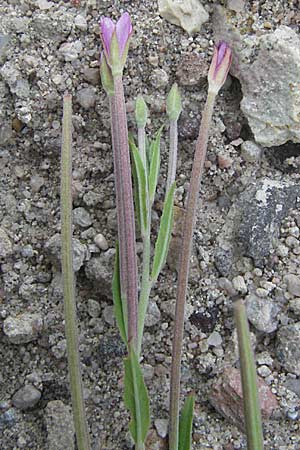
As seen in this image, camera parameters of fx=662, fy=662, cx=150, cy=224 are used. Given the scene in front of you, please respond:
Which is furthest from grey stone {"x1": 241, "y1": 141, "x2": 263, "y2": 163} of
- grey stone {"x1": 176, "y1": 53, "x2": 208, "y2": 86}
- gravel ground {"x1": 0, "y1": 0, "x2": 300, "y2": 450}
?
grey stone {"x1": 176, "y1": 53, "x2": 208, "y2": 86}

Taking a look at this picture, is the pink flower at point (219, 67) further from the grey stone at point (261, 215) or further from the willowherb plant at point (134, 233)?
the grey stone at point (261, 215)

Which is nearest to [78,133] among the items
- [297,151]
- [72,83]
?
[72,83]

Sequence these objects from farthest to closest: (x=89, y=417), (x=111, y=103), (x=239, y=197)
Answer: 1. (x=239, y=197)
2. (x=89, y=417)
3. (x=111, y=103)

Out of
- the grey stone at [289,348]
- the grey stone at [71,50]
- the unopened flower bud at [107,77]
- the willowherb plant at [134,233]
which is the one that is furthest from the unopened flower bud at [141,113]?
the grey stone at [289,348]

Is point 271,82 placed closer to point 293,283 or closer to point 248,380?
point 293,283

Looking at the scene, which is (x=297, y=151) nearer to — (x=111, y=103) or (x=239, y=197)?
(x=239, y=197)

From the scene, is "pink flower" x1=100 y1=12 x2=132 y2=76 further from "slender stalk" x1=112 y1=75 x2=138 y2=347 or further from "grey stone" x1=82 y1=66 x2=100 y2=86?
"grey stone" x1=82 y1=66 x2=100 y2=86

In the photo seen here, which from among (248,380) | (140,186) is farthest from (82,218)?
(248,380)
